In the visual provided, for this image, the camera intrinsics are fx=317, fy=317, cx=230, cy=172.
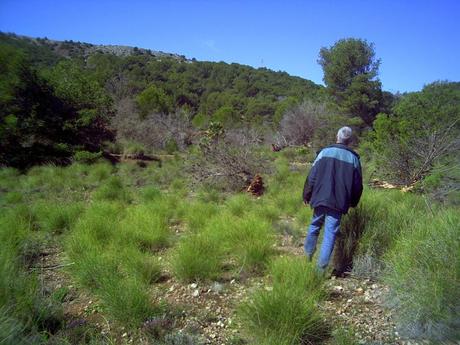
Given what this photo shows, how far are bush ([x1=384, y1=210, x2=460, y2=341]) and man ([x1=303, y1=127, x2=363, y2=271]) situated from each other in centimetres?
68

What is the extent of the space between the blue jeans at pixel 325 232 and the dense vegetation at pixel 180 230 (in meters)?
0.35

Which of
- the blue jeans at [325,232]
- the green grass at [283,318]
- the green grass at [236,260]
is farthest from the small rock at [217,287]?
the blue jeans at [325,232]

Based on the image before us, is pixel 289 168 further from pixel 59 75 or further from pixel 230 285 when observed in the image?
pixel 59 75

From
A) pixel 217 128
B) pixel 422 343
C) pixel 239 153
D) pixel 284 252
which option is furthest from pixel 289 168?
pixel 422 343

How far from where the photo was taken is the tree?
2825 cm

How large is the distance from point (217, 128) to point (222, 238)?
34.4ft

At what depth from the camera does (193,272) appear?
12.1ft

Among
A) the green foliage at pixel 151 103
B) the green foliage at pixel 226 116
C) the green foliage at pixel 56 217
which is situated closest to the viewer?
the green foliage at pixel 56 217

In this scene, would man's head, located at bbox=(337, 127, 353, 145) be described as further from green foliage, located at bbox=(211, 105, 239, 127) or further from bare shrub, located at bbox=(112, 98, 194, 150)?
green foliage, located at bbox=(211, 105, 239, 127)

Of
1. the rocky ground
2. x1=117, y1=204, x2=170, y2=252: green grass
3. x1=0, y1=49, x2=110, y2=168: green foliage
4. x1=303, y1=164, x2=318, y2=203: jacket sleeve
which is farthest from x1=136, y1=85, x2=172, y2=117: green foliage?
the rocky ground

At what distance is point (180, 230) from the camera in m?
5.86

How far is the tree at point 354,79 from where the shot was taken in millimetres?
28250

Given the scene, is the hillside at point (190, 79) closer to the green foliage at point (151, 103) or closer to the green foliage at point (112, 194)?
the green foliage at point (151, 103)

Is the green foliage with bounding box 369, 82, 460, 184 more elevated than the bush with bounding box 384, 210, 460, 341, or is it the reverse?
the green foliage with bounding box 369, 82, 460, 184
